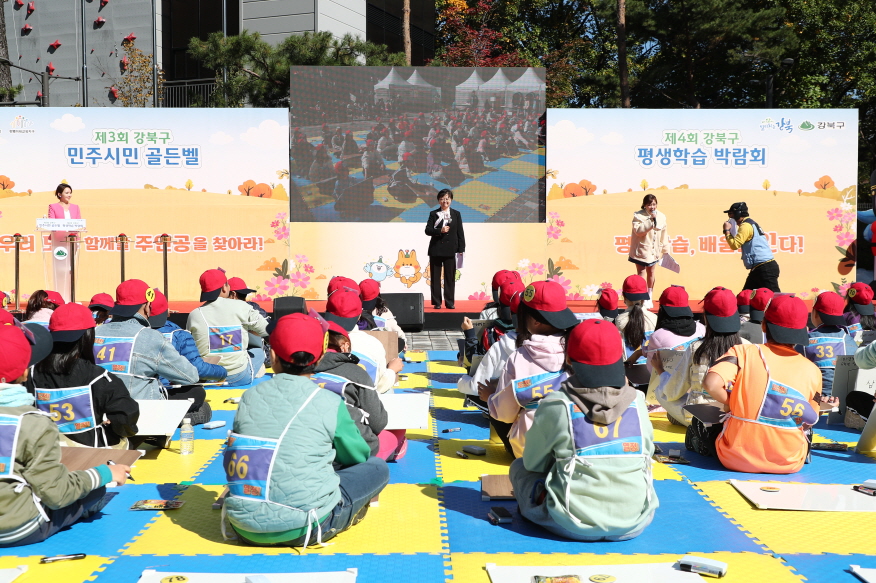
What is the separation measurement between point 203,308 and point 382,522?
3.70 m

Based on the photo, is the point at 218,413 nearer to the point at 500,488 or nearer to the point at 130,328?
the point at 130,328

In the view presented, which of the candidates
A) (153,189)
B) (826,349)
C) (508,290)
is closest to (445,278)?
(153,189)

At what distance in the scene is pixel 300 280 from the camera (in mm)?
13219

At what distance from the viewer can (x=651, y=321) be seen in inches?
269

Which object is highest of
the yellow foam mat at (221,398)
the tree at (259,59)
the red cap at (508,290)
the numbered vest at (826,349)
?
the tree at (259,59)

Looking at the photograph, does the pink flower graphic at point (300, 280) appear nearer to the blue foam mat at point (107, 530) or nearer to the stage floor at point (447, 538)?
the stage floor at point (447, 538)

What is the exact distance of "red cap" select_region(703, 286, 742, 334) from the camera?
16.0 ft

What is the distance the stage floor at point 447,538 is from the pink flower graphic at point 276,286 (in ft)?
27.0

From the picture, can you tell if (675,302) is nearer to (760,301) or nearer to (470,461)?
(760,301)

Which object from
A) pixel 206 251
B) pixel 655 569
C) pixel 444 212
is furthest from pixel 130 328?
pixel 206 251

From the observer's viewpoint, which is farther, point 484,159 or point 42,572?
point 484,159

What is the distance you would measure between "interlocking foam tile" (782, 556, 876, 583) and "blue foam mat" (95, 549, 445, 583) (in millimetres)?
1474

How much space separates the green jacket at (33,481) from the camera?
3289 mm

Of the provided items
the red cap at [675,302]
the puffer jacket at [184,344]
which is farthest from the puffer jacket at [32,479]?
the red cap at [675,302]
